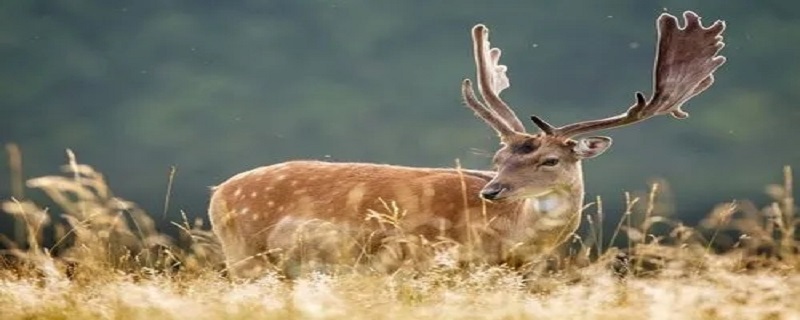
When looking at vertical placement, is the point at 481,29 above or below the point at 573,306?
above

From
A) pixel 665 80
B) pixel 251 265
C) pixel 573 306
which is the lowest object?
pixel 251 265

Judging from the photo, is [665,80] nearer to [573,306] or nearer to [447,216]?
[447,216]

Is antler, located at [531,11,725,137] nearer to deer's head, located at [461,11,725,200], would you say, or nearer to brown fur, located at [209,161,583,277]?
deer's head, located at [461,11,725,200]

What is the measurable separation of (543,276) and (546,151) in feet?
3.30

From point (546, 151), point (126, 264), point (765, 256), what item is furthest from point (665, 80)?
point (126, 264)

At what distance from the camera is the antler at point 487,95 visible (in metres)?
7.06

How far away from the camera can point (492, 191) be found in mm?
6363

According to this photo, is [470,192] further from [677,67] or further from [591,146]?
[677,67]

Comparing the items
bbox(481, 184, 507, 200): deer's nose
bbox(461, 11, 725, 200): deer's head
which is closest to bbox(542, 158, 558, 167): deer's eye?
bbox(461, 11, 725, 200): deer's head

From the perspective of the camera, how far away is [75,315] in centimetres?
389

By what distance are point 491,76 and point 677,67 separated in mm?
1324

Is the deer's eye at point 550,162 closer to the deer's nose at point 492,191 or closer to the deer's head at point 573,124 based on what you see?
the deer's head at point 573,124

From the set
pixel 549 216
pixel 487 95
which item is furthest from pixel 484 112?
pixel 549 216

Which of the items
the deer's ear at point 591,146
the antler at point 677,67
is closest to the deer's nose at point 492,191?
the deer's ear at point 591,146
